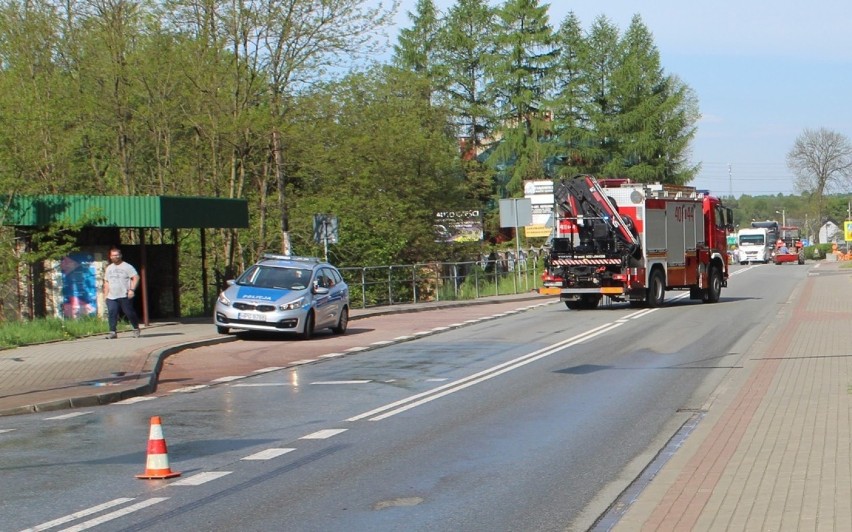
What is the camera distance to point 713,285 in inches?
1390

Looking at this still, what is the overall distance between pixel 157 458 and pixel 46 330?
14.9 m

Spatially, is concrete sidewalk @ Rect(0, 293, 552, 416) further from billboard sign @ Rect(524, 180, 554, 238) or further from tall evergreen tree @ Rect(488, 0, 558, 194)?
tall evergreen tree @ Rect(488, 0, 558, 194)

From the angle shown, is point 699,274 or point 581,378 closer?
point 581,378

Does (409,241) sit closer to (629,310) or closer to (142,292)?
(629,310)

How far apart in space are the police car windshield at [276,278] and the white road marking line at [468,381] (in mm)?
5673

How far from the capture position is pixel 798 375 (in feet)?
49.5

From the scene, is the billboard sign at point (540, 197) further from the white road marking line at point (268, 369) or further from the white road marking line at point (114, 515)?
the white road marking line at point (114, 515)

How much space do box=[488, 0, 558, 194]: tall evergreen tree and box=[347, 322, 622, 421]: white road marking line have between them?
47691mm

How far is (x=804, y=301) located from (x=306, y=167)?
15.7 m

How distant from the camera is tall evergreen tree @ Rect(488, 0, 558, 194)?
70.6m

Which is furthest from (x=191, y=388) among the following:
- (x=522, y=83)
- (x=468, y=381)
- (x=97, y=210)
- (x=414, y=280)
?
(x=522, y=83)

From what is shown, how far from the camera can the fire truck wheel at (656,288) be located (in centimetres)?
3253

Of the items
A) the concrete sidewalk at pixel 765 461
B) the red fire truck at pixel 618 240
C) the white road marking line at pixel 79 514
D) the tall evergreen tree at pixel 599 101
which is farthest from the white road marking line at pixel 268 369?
the tall evergreen tree at pixel 599 101

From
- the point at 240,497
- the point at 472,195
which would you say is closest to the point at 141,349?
the point at 240,497
